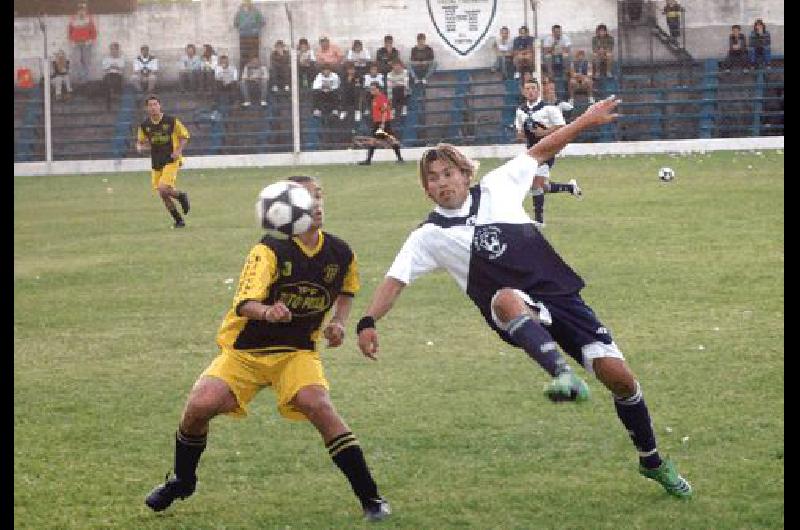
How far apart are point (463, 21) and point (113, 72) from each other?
36.5 ft

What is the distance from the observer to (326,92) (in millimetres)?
36219

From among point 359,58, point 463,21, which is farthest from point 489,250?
point 359,58

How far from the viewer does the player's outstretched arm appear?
6.87 m

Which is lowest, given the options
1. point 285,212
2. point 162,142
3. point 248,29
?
point 285,212

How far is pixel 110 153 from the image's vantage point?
38.3 m

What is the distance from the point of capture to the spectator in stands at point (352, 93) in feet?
119

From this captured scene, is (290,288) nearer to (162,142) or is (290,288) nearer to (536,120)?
(536,120)

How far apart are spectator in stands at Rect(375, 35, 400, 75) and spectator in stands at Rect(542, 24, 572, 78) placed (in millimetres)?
3719

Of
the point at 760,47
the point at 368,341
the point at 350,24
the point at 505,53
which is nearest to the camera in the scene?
the point at 368,341

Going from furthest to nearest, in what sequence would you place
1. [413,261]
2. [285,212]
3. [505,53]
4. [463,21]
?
1. [505,53]
2. [463,21]
3. [413,261]
4. [285,212]

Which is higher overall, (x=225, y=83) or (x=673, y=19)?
(x=673, y=19)

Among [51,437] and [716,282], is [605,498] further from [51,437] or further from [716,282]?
[716,282]
